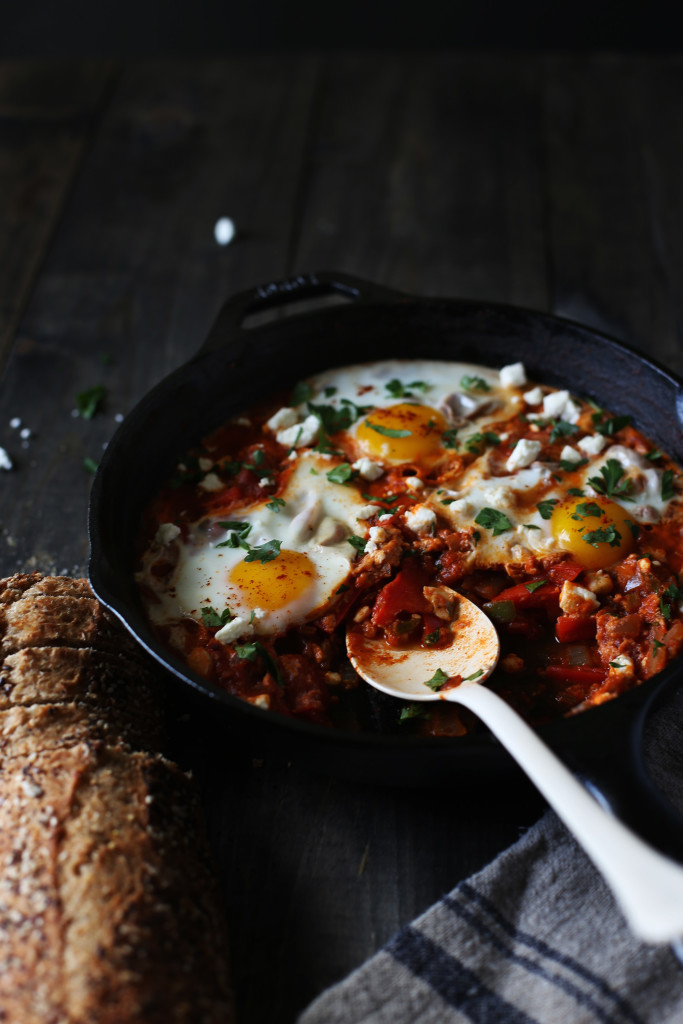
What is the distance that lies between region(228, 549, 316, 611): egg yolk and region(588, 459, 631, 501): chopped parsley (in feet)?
3.36

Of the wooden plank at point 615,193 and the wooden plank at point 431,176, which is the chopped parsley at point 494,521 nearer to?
the wooden plank at point 615,193

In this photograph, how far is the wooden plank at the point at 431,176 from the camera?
195 inches

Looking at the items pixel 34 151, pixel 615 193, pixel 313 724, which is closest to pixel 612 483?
pixel 313 724

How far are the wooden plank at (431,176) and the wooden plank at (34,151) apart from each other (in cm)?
137

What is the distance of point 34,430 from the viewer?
4.15 meters

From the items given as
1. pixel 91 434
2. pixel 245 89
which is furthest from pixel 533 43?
pixel 91 434

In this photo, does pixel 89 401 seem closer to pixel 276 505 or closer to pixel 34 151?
pixel 276 505

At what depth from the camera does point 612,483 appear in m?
3.30

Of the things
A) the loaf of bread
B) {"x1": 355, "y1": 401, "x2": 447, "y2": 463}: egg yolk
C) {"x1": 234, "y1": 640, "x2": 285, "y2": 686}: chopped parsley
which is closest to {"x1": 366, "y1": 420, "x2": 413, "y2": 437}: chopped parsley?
{"x1": 355, "y1": 401, "x2": 447, "y2": 463}: egg yolk

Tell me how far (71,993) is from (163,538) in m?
1.45

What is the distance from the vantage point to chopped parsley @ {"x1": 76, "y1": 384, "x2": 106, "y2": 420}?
4223 mm

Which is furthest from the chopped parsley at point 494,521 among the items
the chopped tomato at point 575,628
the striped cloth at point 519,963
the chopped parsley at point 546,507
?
the striped cloth at point 519,963

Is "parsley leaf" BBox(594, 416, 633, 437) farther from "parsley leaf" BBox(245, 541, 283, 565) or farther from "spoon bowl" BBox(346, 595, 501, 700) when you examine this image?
"parsley leaf" BBox(245, 541, 283, 565)

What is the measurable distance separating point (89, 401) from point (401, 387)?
143 cm
